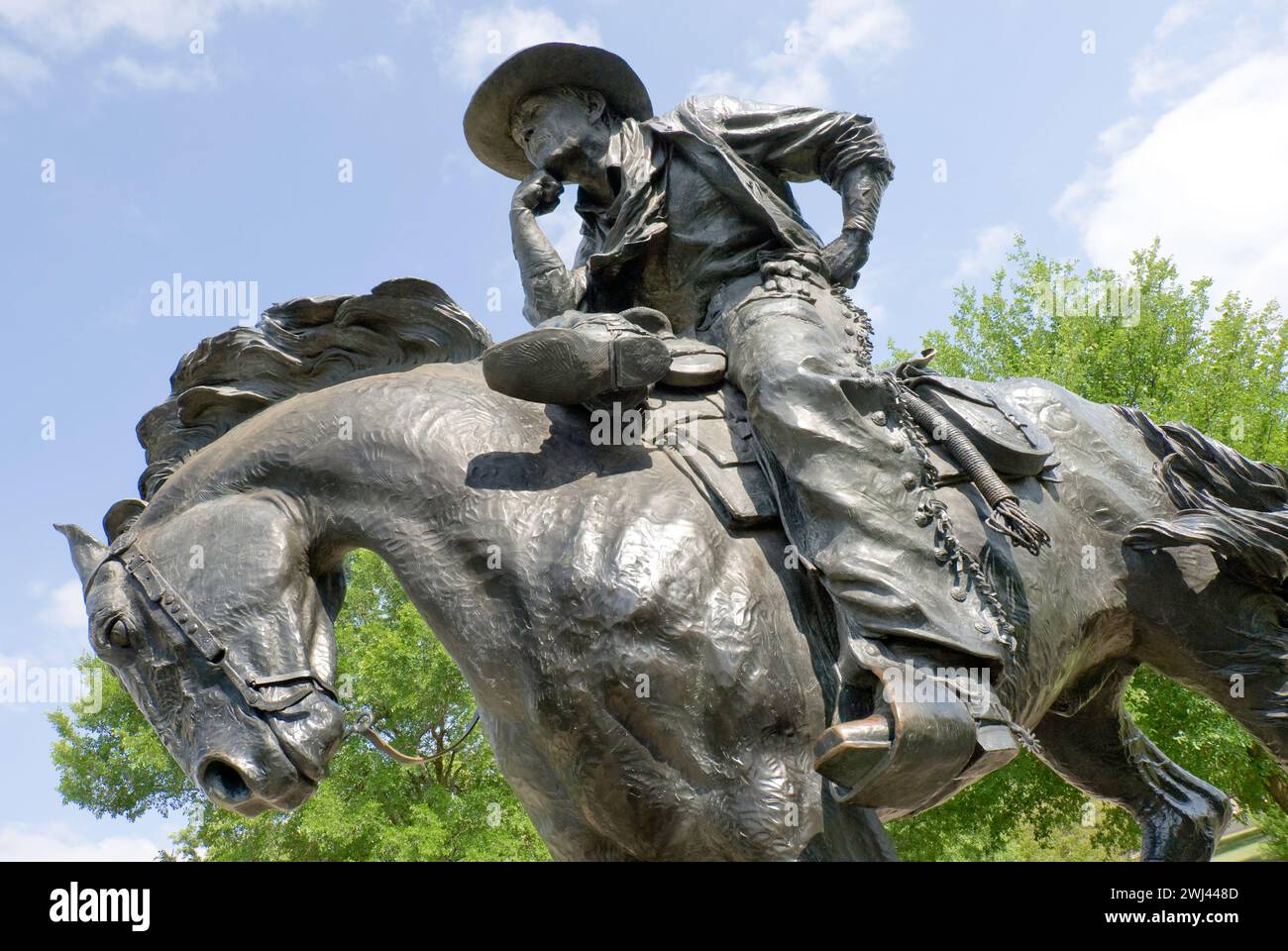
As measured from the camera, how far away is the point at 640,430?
3441 millimetres

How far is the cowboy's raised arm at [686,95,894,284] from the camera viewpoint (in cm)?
422

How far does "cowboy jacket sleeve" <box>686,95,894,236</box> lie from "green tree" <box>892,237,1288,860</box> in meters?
10.3

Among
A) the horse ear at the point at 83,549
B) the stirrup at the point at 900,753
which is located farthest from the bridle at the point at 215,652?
the stirrup at the point at 900,753

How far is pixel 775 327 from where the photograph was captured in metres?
3.61

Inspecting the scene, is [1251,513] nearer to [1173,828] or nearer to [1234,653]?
[1234,653]

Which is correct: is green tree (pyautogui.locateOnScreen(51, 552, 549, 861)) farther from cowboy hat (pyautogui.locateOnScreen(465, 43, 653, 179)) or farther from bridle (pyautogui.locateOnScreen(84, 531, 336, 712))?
bridle (pyautogui.locateOnScreen(84, 531, 336, 712))

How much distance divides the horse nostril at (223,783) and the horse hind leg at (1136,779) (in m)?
3.18

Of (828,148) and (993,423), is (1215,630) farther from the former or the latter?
(828,148)

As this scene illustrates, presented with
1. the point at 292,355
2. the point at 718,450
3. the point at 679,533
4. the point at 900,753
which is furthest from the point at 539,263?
the point at 900,753

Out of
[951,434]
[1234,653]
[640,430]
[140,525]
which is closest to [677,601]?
[640,430]

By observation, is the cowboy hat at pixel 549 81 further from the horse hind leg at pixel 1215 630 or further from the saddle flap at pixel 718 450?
the horse hind leg at pixel 1215 630

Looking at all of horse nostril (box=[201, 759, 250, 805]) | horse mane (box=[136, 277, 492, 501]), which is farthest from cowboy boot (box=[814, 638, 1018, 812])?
horse mane (box=[136, 277, 492, 501])

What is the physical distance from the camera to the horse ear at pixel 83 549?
10.8 ft
